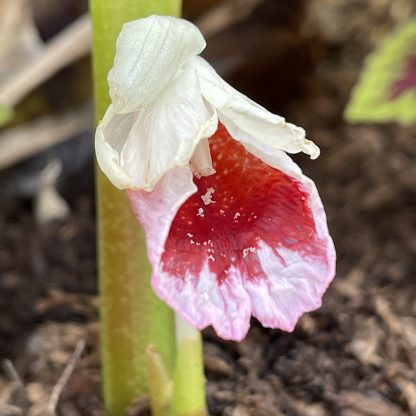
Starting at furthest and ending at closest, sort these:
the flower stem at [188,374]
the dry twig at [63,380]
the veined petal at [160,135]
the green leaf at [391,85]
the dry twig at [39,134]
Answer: the dry twig at [39,134] → the green leaf at [391,85] → the dry twig at [63,380] → the flower stem at [188,374] → the veined petal at [160,135]

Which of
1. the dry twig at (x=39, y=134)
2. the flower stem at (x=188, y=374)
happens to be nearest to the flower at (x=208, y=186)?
the flower stem at (x=188, y=374)

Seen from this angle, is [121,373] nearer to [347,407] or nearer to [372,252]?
[347,407]

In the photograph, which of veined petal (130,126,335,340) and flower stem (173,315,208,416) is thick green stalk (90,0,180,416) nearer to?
flower stem (173,315,208,416)

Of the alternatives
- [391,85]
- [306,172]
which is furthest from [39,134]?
[391,85]

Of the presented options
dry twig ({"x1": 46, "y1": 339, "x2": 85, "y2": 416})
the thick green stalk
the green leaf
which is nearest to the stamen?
the thick green stalk

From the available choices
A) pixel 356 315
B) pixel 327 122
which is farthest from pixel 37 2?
pixel 356 315

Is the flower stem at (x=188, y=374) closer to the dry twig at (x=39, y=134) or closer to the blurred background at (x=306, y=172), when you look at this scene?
the blurred background at (x=306, y=172)
